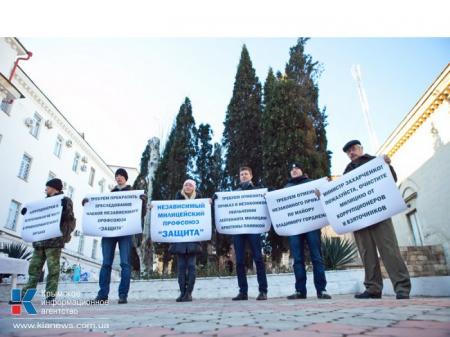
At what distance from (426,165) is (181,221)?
11171 mm

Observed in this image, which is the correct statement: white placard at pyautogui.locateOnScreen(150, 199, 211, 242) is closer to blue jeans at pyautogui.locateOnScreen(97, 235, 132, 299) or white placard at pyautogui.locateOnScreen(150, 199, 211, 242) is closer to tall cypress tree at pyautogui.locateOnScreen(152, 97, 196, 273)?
blue jeans at pyautogui.locateOnScreen(97, 235, 132, 299)

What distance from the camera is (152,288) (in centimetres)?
631

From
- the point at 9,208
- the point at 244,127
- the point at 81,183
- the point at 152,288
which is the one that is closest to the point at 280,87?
the point at 244,127

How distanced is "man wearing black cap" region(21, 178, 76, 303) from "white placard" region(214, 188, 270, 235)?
2.31 meters

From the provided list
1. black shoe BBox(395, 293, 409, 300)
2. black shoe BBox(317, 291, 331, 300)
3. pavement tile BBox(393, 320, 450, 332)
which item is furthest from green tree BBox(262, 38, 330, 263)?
pavement tile BBox(393, 320, 450, 332)

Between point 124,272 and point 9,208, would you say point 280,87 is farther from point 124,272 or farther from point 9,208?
point 9,208

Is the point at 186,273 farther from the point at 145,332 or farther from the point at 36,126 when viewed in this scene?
the point at 36,126

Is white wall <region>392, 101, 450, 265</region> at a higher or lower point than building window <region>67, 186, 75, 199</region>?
lower

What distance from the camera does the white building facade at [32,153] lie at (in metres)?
14.4

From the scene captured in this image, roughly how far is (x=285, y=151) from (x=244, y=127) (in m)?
2.92

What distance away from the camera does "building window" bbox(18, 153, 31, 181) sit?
1636 centimetres

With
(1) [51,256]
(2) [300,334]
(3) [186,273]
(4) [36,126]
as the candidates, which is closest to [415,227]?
(3) [186,273]

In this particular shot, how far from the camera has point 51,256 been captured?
4.43 metres

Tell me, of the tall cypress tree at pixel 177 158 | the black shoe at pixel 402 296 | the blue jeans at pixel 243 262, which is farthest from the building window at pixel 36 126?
the black shoe at pixel 402 296
